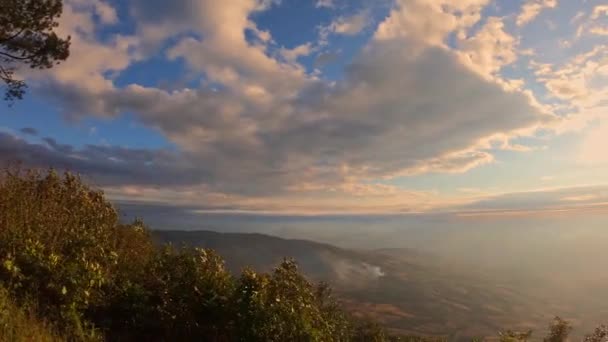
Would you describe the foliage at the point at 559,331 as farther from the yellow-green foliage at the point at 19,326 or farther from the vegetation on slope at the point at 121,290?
the yellow-green foliage at the point at 19,326

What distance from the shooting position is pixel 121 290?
10008mm

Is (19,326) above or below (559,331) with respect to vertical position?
above

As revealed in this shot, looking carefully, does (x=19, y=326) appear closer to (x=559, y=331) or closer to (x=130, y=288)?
(x=130, y=288)

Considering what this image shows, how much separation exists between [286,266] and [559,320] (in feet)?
64.9

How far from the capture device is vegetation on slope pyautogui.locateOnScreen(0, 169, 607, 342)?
8.39 meters

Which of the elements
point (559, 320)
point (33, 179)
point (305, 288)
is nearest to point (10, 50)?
point (33, 179)

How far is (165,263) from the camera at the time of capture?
426 inches

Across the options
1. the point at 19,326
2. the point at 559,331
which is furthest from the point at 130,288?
the point at 559,331

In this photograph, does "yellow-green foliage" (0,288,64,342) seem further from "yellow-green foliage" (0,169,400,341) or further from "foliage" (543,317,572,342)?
"foliage" (543,317,572,342)

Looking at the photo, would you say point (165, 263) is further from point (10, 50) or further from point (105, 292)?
point (10, 50)

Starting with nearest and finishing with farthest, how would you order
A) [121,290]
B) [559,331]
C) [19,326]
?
[19,326], [121,290], [559,331]

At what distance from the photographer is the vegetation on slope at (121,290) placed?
839 centimetres

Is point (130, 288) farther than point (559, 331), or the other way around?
point (559, 331)

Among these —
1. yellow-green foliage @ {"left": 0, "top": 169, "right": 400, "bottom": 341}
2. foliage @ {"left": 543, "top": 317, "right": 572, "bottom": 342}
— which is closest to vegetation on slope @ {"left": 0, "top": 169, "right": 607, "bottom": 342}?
yellow-green foliage @ {"left": 0, "top": 169, "right": 400, "bottom": 341}
